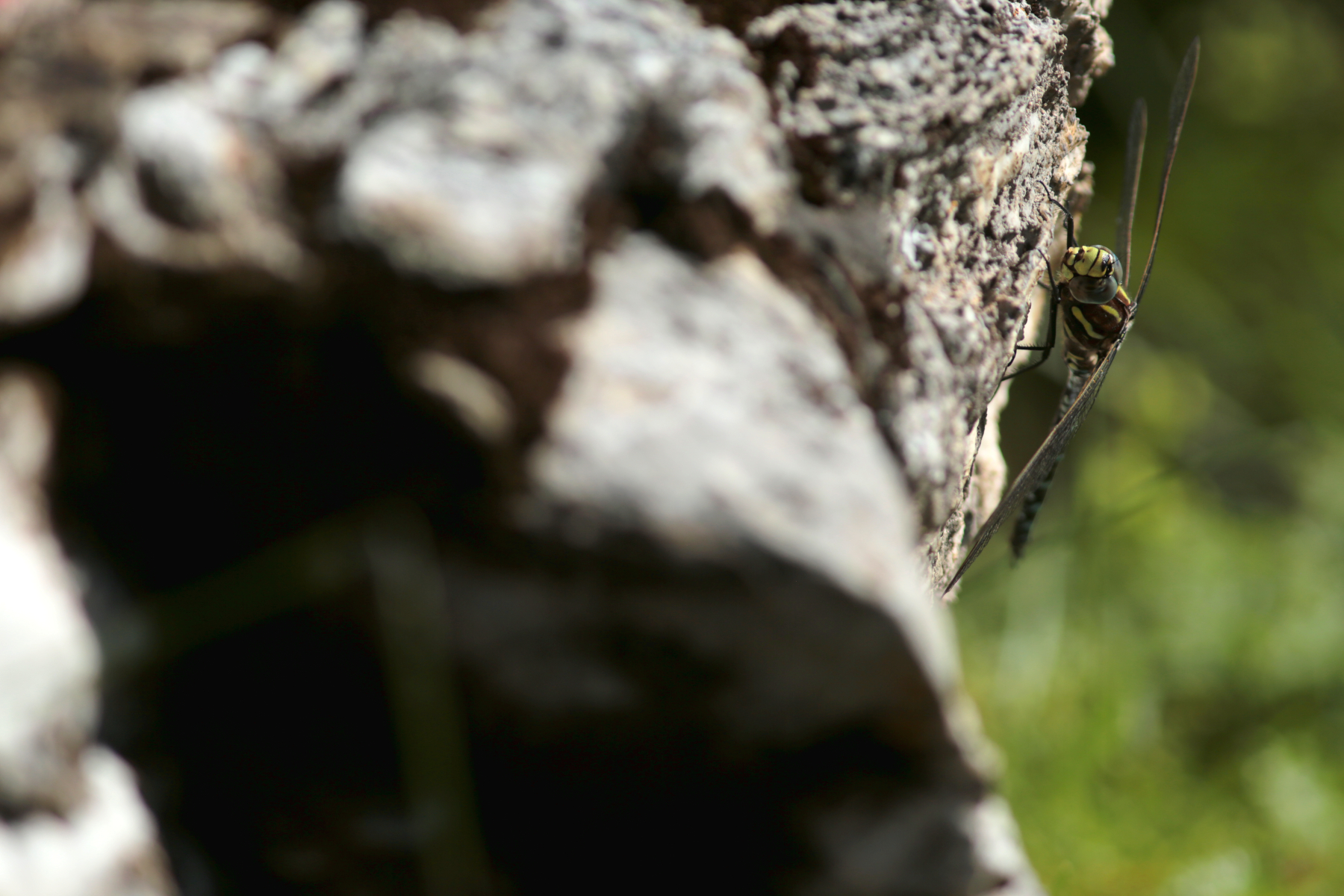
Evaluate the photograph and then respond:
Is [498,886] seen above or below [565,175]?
below

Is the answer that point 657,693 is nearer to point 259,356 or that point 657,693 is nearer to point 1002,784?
point 259,356

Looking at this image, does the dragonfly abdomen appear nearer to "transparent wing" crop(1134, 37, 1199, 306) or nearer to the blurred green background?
the blurred green background

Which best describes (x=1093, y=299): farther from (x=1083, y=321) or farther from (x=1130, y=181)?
(x=1130, y=181)

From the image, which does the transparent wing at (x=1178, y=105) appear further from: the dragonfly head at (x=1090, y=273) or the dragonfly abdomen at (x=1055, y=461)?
the dragonfly abdomen at (x=1055, y=461)

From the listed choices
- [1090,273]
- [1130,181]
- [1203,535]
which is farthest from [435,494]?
[1203,535]

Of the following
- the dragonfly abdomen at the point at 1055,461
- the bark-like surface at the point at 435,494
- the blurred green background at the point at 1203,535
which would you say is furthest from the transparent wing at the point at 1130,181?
the bark-like surface at the point at 435,494

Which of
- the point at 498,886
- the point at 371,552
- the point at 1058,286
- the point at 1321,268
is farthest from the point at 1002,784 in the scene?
the point at 1321,268

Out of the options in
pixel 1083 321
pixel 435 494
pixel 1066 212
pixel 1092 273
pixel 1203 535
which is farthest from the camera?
pixel 1203 535
